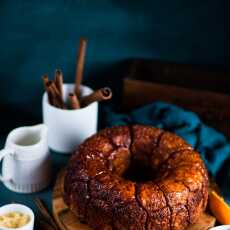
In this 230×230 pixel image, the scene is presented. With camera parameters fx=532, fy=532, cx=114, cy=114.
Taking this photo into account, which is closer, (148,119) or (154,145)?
(154,145)

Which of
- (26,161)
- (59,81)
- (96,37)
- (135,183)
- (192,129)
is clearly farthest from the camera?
(96,37)

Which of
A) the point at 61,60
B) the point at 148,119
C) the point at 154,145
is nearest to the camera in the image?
the point at 154,145

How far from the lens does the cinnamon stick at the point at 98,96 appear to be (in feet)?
4.73

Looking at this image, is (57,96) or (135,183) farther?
(57,96)

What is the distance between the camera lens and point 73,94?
58.1 inches

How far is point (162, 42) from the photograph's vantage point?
5.64 feet

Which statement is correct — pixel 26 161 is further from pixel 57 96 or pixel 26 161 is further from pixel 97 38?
pixel 97 38

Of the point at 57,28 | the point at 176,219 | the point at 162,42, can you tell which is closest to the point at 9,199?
the point at 176,219

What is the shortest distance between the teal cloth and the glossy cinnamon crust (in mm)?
170

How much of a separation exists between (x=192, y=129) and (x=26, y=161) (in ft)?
1.68

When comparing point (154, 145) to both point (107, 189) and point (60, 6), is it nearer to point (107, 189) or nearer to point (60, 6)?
point (107, 189)

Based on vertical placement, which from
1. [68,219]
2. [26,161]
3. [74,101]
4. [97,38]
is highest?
[97,38]

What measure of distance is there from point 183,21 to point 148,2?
130 mm

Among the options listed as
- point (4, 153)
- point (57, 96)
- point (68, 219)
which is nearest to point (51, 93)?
point (57, 96)
